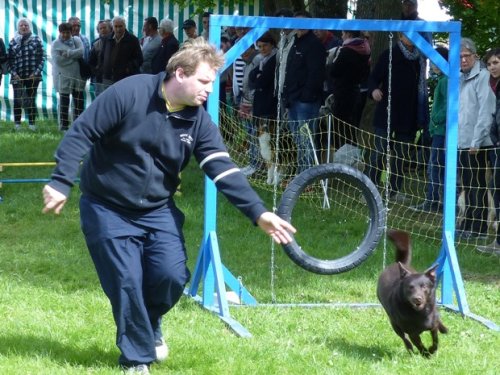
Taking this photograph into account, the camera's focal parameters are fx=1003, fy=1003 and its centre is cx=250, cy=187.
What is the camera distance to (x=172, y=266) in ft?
19.0

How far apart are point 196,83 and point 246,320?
8.11 ft

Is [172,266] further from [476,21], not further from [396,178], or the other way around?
[476,21]

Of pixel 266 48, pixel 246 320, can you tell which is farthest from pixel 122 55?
pixel 246 320

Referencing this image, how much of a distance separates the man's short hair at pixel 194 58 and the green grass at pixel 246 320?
179 centimetres

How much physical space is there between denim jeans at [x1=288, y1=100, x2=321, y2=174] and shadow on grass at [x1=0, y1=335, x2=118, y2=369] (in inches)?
213

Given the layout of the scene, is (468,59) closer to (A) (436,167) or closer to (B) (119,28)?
(A) (436,167)

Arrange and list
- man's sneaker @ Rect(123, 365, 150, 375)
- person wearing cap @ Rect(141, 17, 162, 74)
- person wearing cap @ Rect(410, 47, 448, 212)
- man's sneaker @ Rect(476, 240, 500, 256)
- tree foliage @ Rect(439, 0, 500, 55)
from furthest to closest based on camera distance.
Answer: person wearing cap @ Rect(141, 17, 162, 74) < tree foliage @ Rect(439, 0, 500, 55) < person wearing cap @ Rect(410, 47, 448, 212) < man's sneaker @ Rect(476, 240, 500, 256) < man's sneaker @ Rect(123, 365, 150, 375)

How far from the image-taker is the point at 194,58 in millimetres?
5621

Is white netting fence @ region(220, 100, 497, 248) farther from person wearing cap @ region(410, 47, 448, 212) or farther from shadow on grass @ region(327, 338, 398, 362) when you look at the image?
shadow on grass @ region(327, 338, 398, 362)

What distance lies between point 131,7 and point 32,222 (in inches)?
400

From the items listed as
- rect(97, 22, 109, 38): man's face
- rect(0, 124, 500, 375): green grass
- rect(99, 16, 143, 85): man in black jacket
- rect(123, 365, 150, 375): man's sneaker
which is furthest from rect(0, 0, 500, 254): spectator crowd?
rect(123, 365, 150, 375): man's sneaker

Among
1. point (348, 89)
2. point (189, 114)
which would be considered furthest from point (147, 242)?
point (348, 89)

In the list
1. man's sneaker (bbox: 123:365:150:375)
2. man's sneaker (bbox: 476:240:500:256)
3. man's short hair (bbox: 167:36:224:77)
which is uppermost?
man's short hair (bbox: 167:36:224:77)

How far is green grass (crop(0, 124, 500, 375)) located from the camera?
618cm
